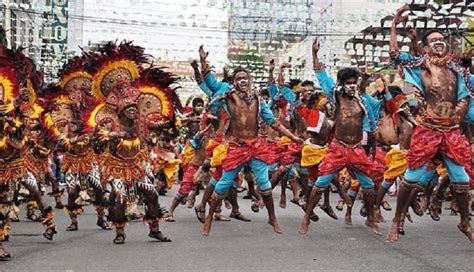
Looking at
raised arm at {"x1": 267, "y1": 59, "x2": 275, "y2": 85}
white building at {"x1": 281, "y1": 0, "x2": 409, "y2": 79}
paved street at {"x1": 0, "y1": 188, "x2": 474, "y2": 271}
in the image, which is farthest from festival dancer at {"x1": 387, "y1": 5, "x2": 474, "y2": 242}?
white building at {"x1": 281, "y1": 0, "x2": 409, "y2": 79}

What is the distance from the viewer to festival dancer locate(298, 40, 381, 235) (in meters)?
10.1

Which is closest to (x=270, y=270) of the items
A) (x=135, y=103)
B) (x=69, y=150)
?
(x=135, y=103)

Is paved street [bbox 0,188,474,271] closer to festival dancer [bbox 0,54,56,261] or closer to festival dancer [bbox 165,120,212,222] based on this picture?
festival dancer [bbox 0,54,56,261]

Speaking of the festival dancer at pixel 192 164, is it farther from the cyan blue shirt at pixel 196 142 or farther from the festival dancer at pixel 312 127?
the festival dancer at pixel 312 127

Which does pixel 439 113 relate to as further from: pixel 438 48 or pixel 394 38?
pixel 394 38

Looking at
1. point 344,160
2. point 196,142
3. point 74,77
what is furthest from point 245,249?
point 74,77

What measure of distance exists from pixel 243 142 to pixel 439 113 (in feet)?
8.39

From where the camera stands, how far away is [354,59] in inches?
1181

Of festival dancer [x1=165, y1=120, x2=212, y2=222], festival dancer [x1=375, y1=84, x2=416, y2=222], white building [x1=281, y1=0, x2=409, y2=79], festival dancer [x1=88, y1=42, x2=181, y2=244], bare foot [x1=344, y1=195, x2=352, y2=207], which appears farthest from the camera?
white building [x1=281, y1=0, x2=409, y2=79]

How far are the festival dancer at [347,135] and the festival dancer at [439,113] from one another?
1.28 meters

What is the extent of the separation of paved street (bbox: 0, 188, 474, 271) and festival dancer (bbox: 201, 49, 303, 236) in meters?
0.54

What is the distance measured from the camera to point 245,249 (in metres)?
9.11

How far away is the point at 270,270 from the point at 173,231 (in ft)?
11.5

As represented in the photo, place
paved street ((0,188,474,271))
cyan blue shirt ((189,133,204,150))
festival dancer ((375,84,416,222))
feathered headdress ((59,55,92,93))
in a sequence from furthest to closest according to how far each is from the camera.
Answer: cyan blue shirt ((189,133,204,150))
feathered headdress ((59,55,92,93))
festival dancer ((375,84,416,222))
paved street ((0,188,474,271))
